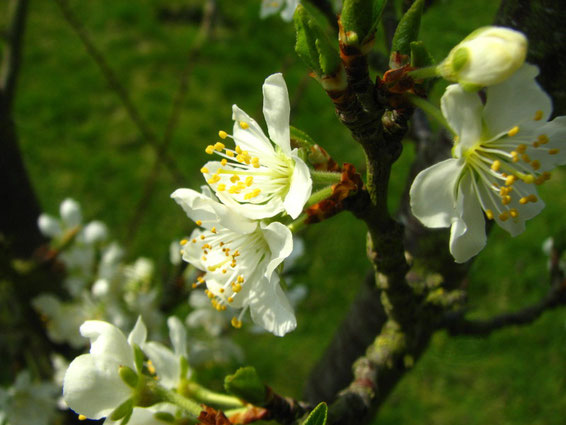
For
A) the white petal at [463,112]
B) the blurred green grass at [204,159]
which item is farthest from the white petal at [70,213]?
the white petal at [463,112]

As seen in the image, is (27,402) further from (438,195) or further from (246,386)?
(438,195)

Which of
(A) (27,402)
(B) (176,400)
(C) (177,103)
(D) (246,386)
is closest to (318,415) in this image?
(D) (246,386)

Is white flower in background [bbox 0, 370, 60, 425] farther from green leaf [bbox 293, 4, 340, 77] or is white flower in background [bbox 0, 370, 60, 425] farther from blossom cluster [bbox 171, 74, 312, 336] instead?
green leaf [bbox 293, 4, 340, 77]

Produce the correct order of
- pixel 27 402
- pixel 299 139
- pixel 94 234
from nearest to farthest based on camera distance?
pixel 299 139 → pixel 27 402 → pixel 94 234

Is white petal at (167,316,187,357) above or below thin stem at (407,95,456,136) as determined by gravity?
below

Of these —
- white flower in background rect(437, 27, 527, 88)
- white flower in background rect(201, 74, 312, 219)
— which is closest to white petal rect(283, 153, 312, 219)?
white flower in background rect(201, 74, 312, 219)
